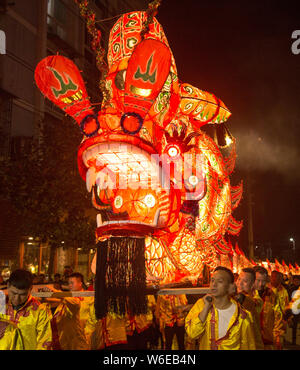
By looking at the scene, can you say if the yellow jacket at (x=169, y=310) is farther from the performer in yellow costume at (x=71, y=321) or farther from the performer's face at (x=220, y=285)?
the performer's face at (x=220, y=285)

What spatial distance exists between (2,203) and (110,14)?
1988 cm

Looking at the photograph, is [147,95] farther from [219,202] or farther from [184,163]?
[219,202]

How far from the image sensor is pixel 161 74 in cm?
562

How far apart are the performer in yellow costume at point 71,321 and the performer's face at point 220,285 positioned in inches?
88.3

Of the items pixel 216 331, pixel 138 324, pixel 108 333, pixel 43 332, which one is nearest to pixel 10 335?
pixel 43 332

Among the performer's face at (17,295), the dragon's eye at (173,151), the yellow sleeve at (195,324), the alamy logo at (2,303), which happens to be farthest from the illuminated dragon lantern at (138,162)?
the yellow sleeve at (195,324)

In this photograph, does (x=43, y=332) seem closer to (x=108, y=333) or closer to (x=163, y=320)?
(x=108, y=333)

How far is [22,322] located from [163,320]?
12.3 feet

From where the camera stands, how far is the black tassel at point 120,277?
5242mm

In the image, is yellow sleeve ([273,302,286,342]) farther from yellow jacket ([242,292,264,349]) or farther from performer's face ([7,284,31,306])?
performer's face ([7,284,31,306])

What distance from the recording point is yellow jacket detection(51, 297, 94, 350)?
5332mm

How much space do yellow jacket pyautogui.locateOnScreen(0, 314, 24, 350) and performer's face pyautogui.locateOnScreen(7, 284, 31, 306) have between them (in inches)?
6.5

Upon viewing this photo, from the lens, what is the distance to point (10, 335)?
13.1ft

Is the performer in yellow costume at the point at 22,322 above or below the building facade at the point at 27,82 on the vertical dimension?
below
